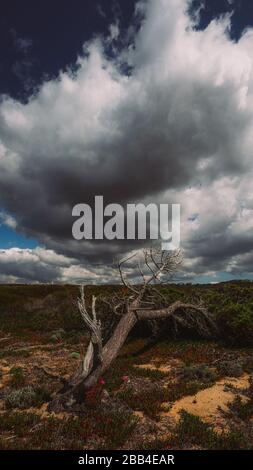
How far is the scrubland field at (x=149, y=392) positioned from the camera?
8219 mm

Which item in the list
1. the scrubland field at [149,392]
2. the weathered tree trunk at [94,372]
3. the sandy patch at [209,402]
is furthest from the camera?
the weathered tree trunk at [94,372]

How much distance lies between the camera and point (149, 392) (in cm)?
1161

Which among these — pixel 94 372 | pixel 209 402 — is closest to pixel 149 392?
pixel 209 402

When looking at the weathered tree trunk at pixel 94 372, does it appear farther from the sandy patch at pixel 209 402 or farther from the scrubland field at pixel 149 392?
the sandy patch at pixel 209 402

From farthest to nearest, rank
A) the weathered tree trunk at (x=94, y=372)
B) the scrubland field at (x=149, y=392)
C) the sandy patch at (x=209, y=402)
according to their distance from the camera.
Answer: the weathered tree trunk at (x=94, y=372)
the sandy patch at (x=209, y=402)
the scrubland field at (x=149, y=392)

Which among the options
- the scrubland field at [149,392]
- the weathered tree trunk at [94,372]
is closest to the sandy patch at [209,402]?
the scrubland field at [149,392]

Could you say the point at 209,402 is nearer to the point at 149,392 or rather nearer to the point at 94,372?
the point at 149,392

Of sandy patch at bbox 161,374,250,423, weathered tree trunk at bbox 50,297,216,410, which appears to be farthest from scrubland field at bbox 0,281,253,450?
weathered tree trunk at bbox 50,297,216,410

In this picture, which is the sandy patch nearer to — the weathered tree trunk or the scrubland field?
the scrubland field

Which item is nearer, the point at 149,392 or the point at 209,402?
the point at 209,402

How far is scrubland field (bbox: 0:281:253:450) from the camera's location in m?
8.22

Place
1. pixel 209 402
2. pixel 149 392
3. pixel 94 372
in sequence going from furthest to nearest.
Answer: pixel 149 392, pixel 94 372, pixel 209 402

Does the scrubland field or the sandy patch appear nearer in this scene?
the scrubland field
